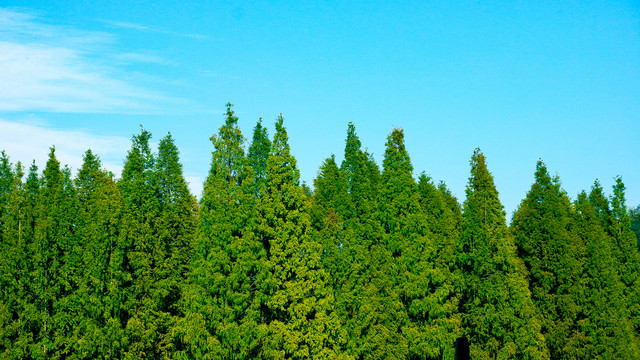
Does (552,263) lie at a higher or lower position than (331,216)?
lower

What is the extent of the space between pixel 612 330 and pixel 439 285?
14.9m

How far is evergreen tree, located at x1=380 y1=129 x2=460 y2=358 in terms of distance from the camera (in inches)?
1070

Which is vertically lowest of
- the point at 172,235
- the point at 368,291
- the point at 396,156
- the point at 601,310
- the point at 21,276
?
the point at 601,310

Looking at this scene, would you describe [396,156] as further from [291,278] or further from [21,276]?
[21,276]

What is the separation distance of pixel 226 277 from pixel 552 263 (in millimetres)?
22008

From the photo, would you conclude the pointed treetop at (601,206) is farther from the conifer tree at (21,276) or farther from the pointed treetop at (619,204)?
the conifer tree at (21,276)

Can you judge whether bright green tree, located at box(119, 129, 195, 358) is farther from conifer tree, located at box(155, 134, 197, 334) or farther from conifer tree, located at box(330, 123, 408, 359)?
conifer tree, located at box(330, 123, 408, 359)

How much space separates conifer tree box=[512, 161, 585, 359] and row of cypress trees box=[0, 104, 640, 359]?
0.11 metres

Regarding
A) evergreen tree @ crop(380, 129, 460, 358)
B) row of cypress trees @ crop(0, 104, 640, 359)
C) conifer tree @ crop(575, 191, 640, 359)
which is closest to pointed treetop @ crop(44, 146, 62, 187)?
row of cypress trees @ crop(0, 104, 640, 359)

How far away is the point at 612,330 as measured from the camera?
1345 inches

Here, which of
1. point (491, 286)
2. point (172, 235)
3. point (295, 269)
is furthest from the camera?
point (172, 235)

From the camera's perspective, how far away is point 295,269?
2386cm

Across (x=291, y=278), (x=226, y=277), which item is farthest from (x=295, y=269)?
(x=226, y=277)

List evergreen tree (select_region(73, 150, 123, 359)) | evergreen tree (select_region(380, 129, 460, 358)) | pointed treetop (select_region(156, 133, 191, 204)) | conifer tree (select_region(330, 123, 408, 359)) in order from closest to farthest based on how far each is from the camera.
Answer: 1. evergreen tree (select_region(380, 129, 460, 358))
2. conifer tree (select_region(330, 123, 408, 359))
3. evergreen tree (select_region(73, 150, 123, 359))
4. pointed treetop (select_region(156, 133, 191, 204))
